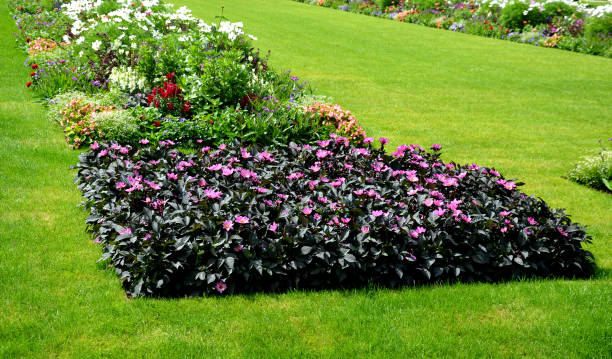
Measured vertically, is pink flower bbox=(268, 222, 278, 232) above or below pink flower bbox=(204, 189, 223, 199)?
below

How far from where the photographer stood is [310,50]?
52.0 ft

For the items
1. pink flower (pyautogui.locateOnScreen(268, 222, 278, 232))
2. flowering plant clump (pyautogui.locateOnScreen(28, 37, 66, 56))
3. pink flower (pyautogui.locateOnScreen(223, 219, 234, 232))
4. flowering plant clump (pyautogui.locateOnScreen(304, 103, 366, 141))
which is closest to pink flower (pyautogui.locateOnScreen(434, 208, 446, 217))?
pink flower (pyautogui.locateOnScreen(268, 222, 278, 232))

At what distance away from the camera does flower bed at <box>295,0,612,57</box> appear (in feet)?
56.9

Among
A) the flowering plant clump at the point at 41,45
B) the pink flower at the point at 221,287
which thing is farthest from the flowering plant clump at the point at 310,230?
the flowering plant clump at the point at 41,45

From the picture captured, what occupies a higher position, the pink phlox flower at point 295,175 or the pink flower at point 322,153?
the pink flower at point 322,153

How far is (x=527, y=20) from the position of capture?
1962 centimetres

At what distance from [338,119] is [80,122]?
3.51m

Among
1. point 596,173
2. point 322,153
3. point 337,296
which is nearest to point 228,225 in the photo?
point 337,296

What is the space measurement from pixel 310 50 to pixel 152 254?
12331 millimetres

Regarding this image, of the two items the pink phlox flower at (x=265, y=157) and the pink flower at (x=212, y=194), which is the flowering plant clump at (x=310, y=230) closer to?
the pink flower at (x=212, y=194)

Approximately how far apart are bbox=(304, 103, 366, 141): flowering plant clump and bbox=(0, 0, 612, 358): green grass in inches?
36.9

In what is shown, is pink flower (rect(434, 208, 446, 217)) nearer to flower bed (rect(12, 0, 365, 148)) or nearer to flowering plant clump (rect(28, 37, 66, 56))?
flower bed (rect(12, 0, 365, 148))

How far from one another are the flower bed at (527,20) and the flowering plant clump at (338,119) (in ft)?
40.7

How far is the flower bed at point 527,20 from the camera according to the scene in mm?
17328
